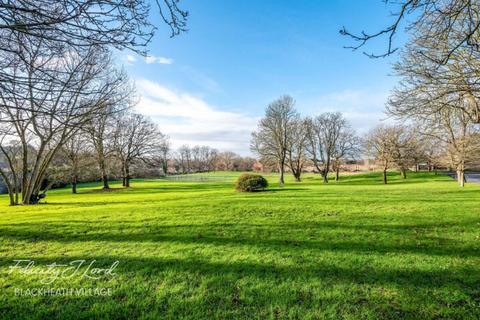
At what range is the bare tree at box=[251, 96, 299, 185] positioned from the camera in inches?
1320

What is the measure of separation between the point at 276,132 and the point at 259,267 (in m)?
31.0

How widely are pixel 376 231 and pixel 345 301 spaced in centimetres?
375

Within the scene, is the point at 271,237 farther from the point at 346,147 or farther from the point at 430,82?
the point at 346,147

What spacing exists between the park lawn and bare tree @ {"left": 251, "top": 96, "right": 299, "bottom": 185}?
27102mm

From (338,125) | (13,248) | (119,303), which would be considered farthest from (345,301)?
(338,125)

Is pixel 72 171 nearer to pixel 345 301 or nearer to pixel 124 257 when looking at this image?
pixel 124 257

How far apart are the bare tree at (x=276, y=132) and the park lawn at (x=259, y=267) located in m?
27.1

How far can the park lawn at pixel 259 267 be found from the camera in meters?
3.05

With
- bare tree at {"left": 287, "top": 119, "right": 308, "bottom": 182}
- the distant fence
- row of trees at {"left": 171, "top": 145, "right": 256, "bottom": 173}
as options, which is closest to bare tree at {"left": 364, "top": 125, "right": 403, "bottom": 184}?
bare tree at {"left": 287, "top": 119, "right": 308, "bottom": 182}

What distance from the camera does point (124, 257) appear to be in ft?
15.3

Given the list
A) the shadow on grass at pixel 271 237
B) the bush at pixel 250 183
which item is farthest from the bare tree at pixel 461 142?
the shadow on grass at pixel 271 237

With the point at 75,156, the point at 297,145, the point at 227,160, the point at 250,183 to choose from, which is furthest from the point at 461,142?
the point at 227,160

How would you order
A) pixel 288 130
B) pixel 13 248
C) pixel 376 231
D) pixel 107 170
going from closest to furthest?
1. pixel 13 248
2. pixel 376 231
3. pixel 107 170
4. pixel 288 130

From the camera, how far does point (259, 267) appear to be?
4.16m
